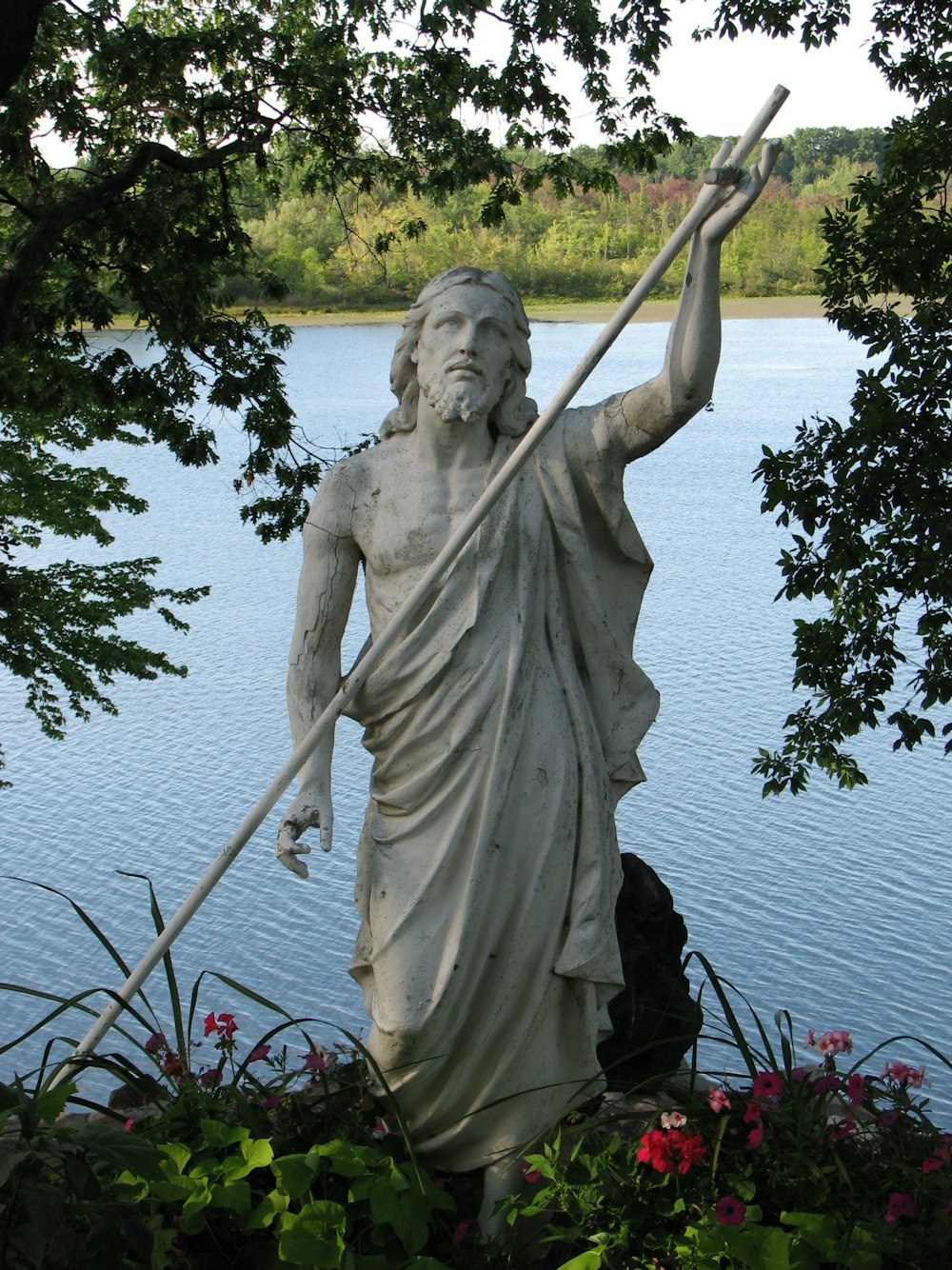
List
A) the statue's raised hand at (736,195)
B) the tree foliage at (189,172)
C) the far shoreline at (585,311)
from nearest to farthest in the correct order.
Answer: the statue's raised hand at (736,195)
the tree foliage at (189,172)
the far shoreline at (585,311)

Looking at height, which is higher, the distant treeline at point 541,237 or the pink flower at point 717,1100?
the distant treeline at point 541,237

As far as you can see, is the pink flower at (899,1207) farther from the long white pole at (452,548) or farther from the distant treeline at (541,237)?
the distant treeline at (541,237)

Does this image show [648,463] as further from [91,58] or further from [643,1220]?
[643,1220]

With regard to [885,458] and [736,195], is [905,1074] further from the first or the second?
[885,458]

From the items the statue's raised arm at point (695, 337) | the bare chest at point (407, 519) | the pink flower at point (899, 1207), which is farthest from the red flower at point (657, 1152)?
the statue's raised arm at point (695, 337)

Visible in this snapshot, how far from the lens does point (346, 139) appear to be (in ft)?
24.2

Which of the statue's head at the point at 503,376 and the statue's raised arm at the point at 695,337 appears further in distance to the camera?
the statue's head at the point at 503,376

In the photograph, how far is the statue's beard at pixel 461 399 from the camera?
9.59ft

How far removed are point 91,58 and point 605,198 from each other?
6757mm

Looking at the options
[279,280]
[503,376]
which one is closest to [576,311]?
[279,280]

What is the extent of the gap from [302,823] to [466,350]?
0.87 meters

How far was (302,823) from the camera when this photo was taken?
299cm

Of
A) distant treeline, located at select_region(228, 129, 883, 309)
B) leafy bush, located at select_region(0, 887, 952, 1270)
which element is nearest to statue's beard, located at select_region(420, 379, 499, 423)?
leafy bush, located at select_region(0, 887, 952, 1270)

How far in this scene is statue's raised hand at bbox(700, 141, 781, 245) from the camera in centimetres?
265
